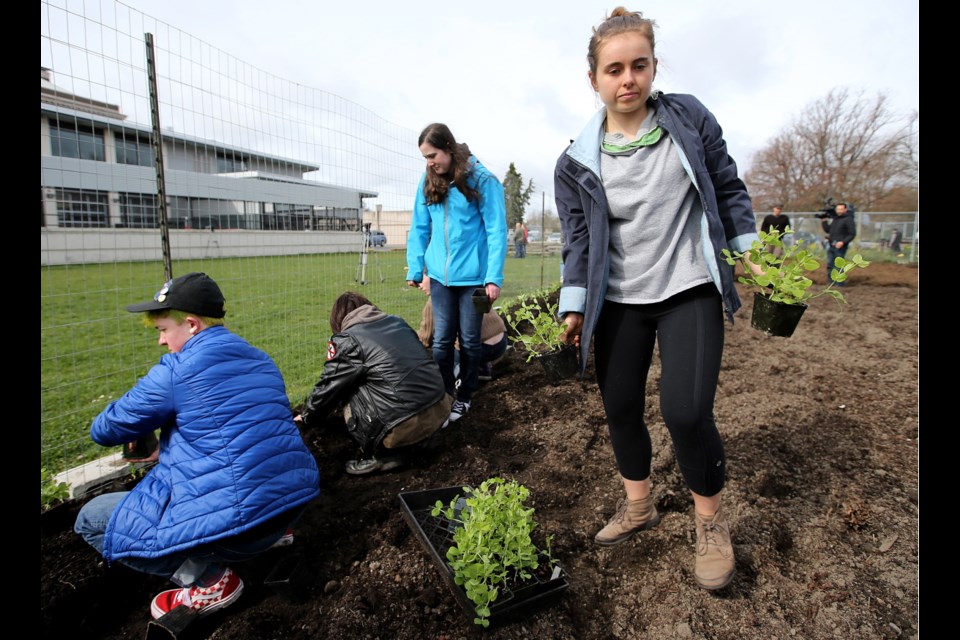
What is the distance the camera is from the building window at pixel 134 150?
2.86 m

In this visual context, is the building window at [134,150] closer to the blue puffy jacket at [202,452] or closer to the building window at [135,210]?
the building window at [135,210]

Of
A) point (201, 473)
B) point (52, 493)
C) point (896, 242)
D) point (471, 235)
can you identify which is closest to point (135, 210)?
point (52, 493)

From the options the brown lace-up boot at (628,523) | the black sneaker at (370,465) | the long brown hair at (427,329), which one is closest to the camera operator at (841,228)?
the long brown hair at (427,329)

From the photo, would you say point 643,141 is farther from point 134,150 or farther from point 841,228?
point 841,228

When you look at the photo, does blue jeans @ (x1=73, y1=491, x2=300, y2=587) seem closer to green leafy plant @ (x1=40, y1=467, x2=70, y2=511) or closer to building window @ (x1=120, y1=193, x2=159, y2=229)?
green leafy plant @ (x1=40, y1=467, x2=70, y2=511)

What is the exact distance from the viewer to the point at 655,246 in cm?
174

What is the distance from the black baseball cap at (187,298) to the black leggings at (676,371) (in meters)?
1.47

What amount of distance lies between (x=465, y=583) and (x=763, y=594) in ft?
3.39

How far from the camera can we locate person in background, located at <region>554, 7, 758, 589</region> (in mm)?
1668

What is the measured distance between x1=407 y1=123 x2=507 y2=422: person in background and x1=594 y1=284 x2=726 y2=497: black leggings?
147 centimetres

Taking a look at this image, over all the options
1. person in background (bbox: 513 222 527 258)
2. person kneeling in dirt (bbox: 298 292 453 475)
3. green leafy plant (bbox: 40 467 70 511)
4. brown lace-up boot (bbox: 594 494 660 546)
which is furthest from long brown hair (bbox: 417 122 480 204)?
person in background (bbox: 513 222 527 258)

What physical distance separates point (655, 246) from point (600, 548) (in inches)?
46.2
